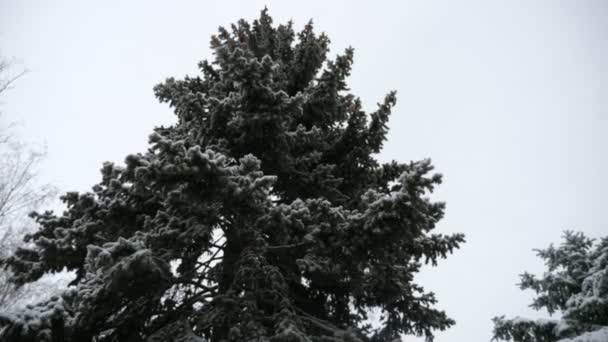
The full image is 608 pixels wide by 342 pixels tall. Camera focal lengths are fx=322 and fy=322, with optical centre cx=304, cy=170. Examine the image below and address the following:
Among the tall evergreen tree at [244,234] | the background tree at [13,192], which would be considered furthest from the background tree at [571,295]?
the background tree at [13,192]

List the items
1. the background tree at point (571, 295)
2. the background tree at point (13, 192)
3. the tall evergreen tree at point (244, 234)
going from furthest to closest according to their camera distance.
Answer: the background tree at point (13, 192) → the background tree at point (571, 295) → the tall evergreen tree at point (244, 234)

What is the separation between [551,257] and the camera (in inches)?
376

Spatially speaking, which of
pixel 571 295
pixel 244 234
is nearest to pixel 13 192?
pixel 244 234

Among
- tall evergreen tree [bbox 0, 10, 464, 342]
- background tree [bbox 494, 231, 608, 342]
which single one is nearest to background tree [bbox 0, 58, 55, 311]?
tall evergreen tree [bbox 0, 10, 464, 342]

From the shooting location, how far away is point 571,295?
873 cm

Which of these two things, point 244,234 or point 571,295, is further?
point 571,295

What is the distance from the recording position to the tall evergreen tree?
325 centimetres

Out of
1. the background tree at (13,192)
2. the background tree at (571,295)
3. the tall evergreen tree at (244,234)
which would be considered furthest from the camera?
the background tree at (13,192)

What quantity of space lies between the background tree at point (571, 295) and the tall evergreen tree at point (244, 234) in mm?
4248

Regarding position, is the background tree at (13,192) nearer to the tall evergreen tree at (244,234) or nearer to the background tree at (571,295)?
the tall evergreen tree at (244,234)

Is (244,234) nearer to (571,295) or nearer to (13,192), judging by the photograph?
(571,295)

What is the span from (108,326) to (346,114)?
6.14 m

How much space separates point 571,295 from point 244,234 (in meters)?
9.62

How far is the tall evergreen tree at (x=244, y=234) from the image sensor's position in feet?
10.7
